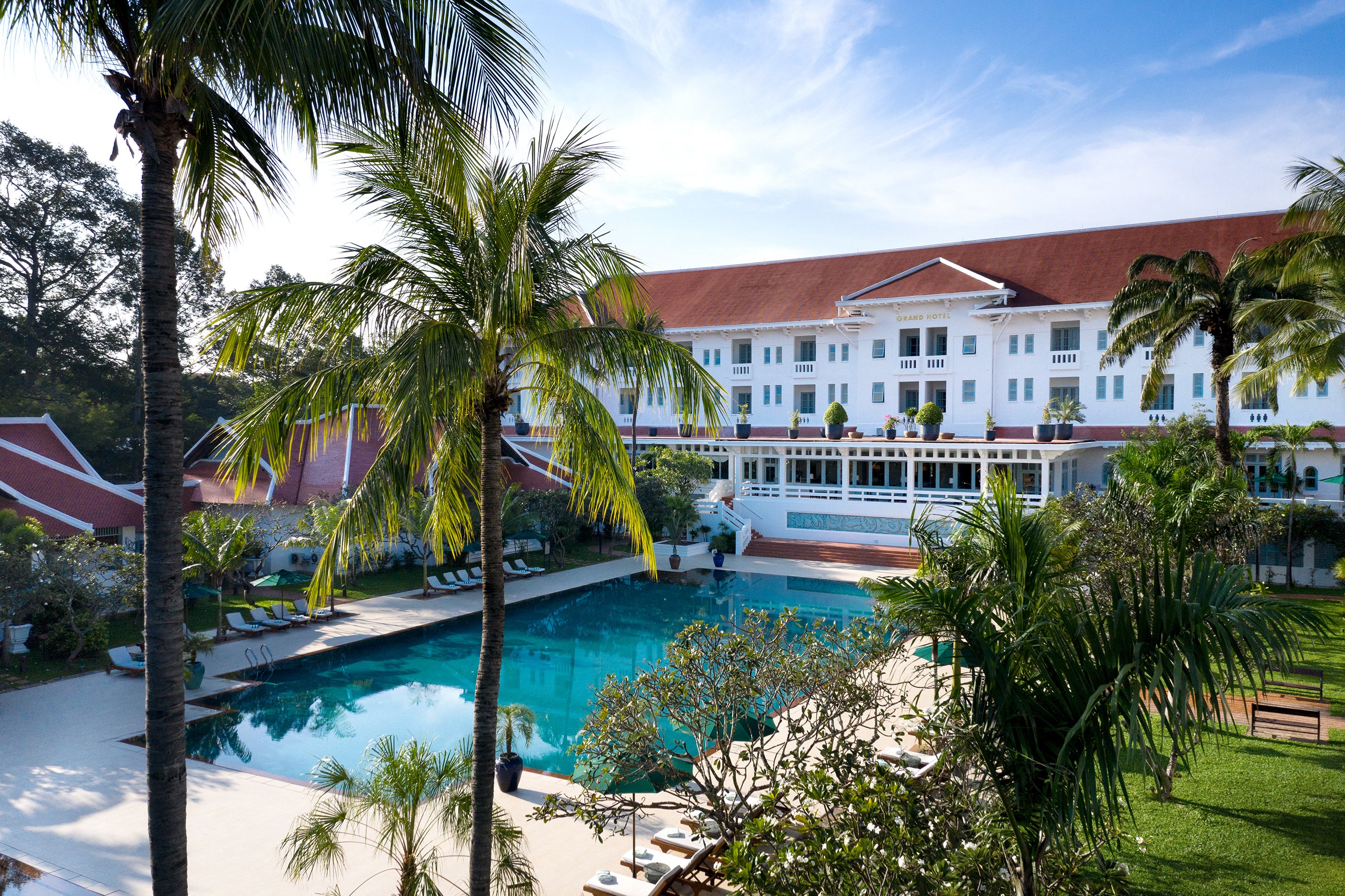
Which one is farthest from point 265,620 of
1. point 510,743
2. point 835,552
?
point 835,552

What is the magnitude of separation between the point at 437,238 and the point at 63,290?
3599 centimetres

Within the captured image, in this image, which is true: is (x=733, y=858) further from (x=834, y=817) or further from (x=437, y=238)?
(x=437, y=238)

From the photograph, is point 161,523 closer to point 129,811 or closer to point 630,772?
point 630,772

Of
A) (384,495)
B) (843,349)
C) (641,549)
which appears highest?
(843,349)

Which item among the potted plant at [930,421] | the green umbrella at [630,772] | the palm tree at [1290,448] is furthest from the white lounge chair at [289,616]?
the palm tree at [1290,448]

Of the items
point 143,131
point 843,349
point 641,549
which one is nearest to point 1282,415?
point 843,349

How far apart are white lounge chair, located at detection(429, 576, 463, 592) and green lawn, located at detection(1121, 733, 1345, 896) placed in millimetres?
18274

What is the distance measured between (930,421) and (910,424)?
6.79 feet

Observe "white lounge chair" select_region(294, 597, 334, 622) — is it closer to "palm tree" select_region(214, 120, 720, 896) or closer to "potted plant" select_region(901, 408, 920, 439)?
"palm tree" select_region(214, 120, 720, 896)

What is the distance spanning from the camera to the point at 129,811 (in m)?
Result: 10.1

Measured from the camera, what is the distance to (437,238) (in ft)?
23.8

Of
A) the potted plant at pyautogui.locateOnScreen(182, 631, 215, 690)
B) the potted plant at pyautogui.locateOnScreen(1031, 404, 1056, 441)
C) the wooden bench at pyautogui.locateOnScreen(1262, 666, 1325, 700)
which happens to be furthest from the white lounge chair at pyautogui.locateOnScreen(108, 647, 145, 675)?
the potted plant at pyautogui.locateOnScreen(1031, 404, 1056, 441)

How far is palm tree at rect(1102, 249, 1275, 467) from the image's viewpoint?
18.1 m

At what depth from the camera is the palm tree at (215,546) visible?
59.5 ft
